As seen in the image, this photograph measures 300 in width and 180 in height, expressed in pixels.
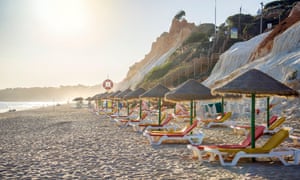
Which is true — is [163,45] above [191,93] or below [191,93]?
above

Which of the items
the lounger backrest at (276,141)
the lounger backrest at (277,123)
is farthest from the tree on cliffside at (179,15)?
the lounger backrest at (276,141)

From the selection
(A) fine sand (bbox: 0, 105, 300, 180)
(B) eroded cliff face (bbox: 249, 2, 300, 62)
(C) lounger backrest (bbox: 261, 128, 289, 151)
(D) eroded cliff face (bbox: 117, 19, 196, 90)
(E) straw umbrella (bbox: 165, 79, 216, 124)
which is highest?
(D) eroded cliff face (bbox: 117, 19, 196, 90)

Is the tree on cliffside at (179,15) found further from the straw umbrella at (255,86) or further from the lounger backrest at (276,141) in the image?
the lounger backrest at (276,141)

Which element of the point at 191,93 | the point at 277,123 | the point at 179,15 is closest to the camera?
the point at 191,93

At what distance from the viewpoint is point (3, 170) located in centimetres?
663

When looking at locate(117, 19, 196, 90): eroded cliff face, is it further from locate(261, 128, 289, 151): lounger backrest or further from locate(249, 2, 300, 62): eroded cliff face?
locate(261, 128, 289, 151): lounger backrest

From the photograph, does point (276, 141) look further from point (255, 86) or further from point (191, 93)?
point (191, 93)

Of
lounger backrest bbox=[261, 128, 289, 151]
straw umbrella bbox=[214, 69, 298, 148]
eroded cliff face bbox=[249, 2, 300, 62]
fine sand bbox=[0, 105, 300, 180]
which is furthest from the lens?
eroded cliff face bbox=[249, 2, 300, 62]

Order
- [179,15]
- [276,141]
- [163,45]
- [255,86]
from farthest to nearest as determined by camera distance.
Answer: [179,15], [163,45], [255,86], [276,141]

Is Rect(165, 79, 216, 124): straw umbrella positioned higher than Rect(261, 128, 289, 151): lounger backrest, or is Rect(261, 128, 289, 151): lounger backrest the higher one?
Rect(165, 79, 216, 124): straw umbrella

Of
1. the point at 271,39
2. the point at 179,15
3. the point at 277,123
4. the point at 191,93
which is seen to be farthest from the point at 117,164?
Result: the point at 179,15

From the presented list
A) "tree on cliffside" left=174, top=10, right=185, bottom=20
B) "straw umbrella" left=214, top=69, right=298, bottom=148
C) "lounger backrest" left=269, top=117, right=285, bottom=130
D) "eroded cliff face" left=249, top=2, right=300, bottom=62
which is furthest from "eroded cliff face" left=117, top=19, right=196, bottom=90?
"straw umbrella" left=214, top=69, right=298, bottom=148

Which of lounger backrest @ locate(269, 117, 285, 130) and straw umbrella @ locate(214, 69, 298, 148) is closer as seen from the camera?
straw umbrella @ locate(214, 69, 298, 148)

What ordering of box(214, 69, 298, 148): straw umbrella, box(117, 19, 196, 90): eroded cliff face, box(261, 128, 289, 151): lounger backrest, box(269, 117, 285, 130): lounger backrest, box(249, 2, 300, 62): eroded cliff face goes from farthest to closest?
1. box(117, 19, 196, 90): eroded cliff face
2. box(249, 2, 300, 62): eroded cliff face
3. box(269, 117, 285, 130): lounger backrest
4. box(214, 69, 298, 148): straw umbrella
5. box(261, 128, 289, 151): lounger backrest
